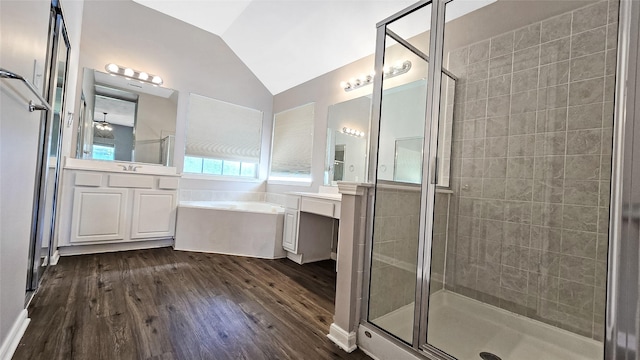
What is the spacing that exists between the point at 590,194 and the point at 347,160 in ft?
6.63

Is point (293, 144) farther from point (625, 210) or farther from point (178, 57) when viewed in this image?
point (625, 210)

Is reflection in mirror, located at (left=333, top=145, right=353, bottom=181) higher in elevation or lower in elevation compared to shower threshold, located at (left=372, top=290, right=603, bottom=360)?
higher

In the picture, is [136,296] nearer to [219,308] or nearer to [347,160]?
[219,308]

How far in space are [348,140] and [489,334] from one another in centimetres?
216

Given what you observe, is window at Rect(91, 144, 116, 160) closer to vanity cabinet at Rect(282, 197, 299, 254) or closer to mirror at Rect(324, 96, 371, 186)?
vanity cabinet at Rect(282, 197, 299, 254)

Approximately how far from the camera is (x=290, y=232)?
117 inches

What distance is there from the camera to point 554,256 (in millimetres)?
1711

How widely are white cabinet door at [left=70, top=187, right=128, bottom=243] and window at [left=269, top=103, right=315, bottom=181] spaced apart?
6.55 ft

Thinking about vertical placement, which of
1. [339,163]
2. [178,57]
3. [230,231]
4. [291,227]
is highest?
[178,57]

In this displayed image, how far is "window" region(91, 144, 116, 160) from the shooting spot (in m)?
3.11

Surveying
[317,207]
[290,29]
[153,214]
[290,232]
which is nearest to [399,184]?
[317,207]

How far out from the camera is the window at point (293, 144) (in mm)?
3734

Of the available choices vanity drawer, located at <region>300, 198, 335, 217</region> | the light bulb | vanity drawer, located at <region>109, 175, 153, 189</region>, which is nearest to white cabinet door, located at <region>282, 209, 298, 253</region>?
vanity drawer, located at <region>300, 198, 335, 217</region>

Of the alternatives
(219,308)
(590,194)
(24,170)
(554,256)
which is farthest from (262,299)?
(590,194)
